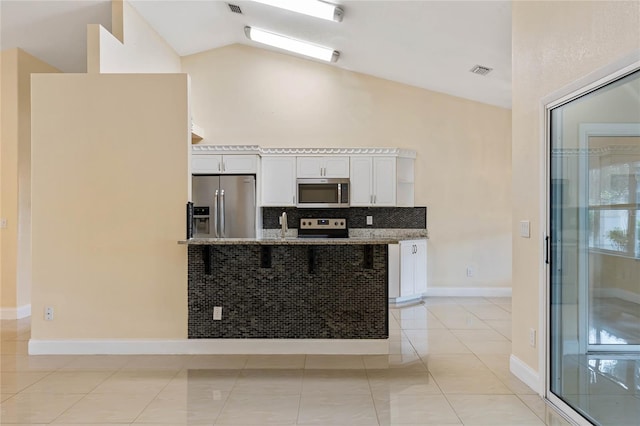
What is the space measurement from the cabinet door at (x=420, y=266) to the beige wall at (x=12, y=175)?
5043 millimetres

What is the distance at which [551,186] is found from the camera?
2766 mm

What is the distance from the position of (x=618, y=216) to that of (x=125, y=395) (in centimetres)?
316

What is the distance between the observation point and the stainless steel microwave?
618 cm

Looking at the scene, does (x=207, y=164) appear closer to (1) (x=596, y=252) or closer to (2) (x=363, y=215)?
(2) (x=363, y=215)

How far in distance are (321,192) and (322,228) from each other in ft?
1.96

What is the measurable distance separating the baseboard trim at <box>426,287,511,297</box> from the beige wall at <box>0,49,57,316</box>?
543cm

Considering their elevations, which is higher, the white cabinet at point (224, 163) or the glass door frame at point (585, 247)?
the white cabinet at point (224, 163)

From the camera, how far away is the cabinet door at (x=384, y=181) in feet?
20.2

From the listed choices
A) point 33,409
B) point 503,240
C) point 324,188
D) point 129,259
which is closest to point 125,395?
point 33,409

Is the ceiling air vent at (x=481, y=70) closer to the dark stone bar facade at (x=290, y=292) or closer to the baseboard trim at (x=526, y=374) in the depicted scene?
the dark stone bar facade at (x=290, y=292)

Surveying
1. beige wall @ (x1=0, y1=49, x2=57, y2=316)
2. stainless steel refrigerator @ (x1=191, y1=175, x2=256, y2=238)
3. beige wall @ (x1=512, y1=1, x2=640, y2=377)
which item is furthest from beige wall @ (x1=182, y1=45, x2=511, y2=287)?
beige wall @ (x1=512, y1=1, x2=640, y2=377)

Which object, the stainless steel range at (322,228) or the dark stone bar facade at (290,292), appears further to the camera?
the stainless steel range at (322,228)

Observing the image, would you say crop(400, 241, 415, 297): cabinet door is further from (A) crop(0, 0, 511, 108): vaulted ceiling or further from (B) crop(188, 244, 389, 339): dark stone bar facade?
(A) crop(0, 0, 511, 108): vaulted ceiling

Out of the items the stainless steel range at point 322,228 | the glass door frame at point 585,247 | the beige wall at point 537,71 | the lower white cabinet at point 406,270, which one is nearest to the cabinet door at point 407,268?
the lower white cabinet at point 406,270
